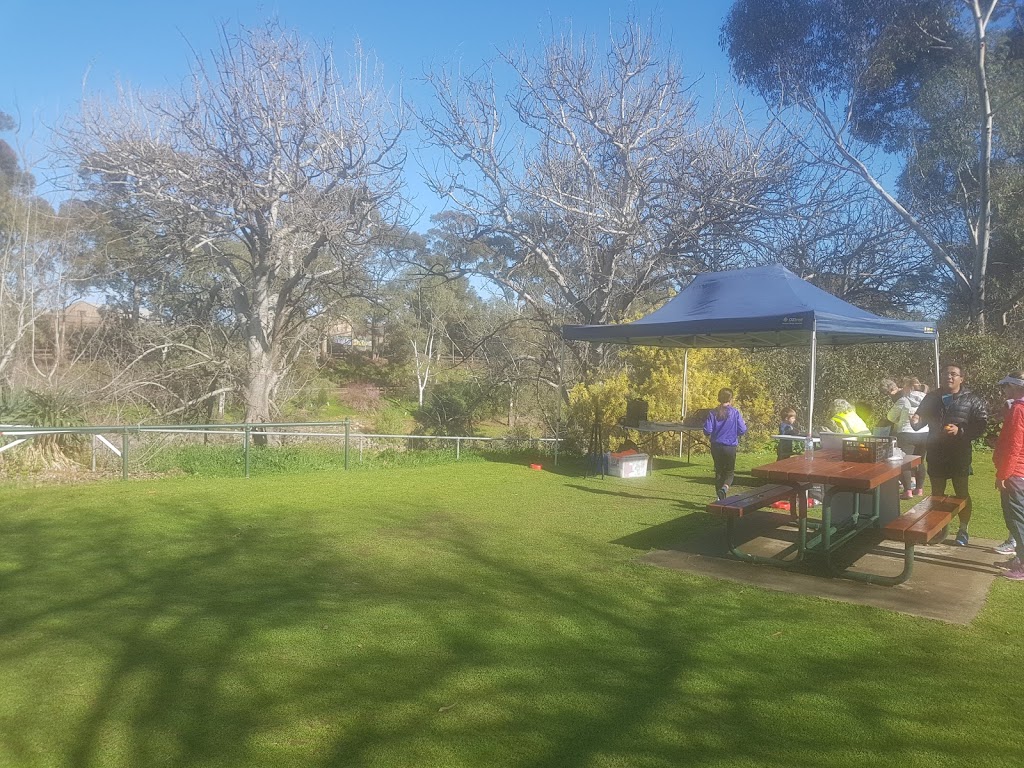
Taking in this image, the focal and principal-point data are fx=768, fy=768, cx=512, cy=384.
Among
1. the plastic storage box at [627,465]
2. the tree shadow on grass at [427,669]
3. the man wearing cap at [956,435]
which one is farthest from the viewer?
the plastic storage box at [627,465]

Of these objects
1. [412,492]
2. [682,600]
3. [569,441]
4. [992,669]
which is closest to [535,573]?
[682,600]

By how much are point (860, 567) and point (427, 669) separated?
150 inches

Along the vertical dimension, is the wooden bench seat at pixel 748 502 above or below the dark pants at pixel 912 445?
below

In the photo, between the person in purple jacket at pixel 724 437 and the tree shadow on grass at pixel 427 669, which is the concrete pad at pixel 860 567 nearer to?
the tree shadow on grass at pixel 427 669

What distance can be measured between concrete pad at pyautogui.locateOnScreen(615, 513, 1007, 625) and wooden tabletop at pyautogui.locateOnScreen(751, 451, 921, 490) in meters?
0.70

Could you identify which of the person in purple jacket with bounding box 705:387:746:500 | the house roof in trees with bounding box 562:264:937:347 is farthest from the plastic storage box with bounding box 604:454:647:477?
the person in purple jacket with bounding box 705:387:746:500

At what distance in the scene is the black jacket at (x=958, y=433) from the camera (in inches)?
254

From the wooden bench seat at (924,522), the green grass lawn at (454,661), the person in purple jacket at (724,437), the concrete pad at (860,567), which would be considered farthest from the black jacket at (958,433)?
the person in purple jacket at (724,437)

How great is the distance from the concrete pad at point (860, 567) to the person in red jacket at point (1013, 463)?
0.41 m

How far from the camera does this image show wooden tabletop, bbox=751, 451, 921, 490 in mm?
5391

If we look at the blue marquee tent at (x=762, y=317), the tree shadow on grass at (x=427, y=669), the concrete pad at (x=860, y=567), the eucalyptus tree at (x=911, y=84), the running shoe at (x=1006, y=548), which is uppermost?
the eucalyptus tree at (x=911, y=84)

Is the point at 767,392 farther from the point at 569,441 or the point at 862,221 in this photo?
the point at 862,221

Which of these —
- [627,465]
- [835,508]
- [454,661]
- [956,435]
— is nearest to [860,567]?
[835,508]

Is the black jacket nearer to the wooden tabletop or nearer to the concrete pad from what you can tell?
the wooden tabletop
